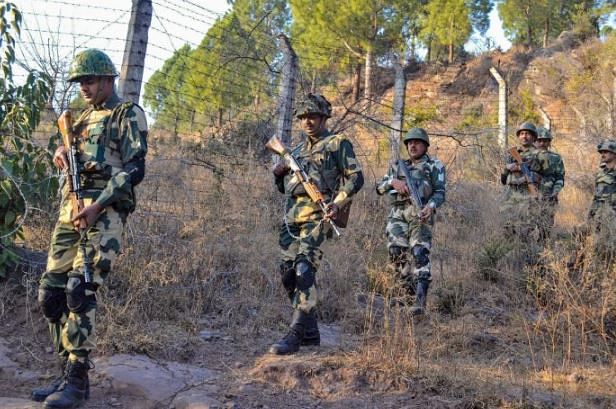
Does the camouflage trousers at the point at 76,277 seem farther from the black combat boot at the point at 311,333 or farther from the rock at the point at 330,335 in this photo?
the rock at the point at 330,335

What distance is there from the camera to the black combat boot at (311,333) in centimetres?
442

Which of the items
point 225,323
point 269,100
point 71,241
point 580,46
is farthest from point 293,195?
point 580,46

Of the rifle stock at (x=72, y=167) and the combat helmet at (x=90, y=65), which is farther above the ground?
the combat helmet at (x=90, y=65)

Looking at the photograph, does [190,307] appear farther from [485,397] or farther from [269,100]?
[269,100]

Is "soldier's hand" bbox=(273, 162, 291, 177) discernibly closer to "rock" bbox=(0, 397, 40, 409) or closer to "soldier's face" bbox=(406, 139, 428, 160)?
"soldier's face" bbox=(406, 139, 428, 160)

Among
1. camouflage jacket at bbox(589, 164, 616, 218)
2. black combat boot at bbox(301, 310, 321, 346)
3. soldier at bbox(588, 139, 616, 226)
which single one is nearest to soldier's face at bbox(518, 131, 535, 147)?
soldier at bbox(588, 139, 616, 226)

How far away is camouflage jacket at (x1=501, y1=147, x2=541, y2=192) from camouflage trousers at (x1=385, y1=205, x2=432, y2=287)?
2183 mm

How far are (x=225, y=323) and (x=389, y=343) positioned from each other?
4.90ft

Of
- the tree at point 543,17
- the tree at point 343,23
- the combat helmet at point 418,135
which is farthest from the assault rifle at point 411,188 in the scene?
the tree at point 543,17

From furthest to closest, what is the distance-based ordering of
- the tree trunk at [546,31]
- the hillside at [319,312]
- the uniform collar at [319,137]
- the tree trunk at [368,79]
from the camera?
1. the tree trunk at [546,31]
2. the tree trunk at [368,79]
3. the uniform collar at [319,137]
4. the hillside at [319,312]

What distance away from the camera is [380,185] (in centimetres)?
589

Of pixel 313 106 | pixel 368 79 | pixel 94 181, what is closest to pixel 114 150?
pixel 94 181

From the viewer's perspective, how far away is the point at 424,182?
577cm

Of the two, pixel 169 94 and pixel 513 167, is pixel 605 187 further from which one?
pixel 169 94
